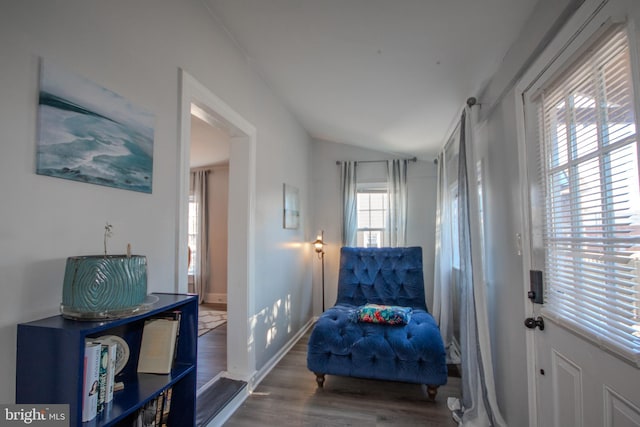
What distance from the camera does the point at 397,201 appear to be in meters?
4.01

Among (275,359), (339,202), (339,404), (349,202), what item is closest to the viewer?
(339,404)

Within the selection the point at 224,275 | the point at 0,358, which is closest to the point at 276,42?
the point at 0,358

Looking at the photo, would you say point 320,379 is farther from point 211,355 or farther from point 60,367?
point 60,367

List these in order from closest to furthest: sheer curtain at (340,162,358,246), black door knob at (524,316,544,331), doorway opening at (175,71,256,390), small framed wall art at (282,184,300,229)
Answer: black door knob at (524,316,544,331) → doorway opening at (175,71,256,390) → small framed wall art at (282,184,300,229) → sheer curtain at (340,162,358,246)

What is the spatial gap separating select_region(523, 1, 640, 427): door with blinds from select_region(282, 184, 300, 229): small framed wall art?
2.25 metres

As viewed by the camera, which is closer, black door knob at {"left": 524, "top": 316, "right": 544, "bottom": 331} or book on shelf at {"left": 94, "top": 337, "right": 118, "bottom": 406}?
book on shelf at {"left": 94, "top": 337, "right": 118, "bottom": 406}

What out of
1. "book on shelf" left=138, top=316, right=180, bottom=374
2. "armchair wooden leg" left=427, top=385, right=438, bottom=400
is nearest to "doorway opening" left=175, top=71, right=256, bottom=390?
"book on shelf" left=138, top=316, right=180, bottom=374

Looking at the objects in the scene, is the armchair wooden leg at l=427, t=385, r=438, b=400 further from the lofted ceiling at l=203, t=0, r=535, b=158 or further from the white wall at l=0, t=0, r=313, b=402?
the lofted ceiling at l=203, t=0, r=535, b=158

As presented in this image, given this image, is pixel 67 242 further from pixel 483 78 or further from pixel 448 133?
pixel 448 133

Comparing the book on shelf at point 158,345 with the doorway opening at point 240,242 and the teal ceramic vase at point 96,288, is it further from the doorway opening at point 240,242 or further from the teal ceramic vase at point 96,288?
the doorway opening at point 240,242

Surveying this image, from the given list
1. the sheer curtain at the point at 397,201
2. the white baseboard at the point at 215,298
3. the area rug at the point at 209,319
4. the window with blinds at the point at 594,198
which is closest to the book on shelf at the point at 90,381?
the window with blinds at the point at 594,198

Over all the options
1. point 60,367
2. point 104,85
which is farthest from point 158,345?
point 104,85

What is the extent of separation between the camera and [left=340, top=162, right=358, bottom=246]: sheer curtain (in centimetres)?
412

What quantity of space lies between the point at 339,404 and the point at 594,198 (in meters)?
2.04
